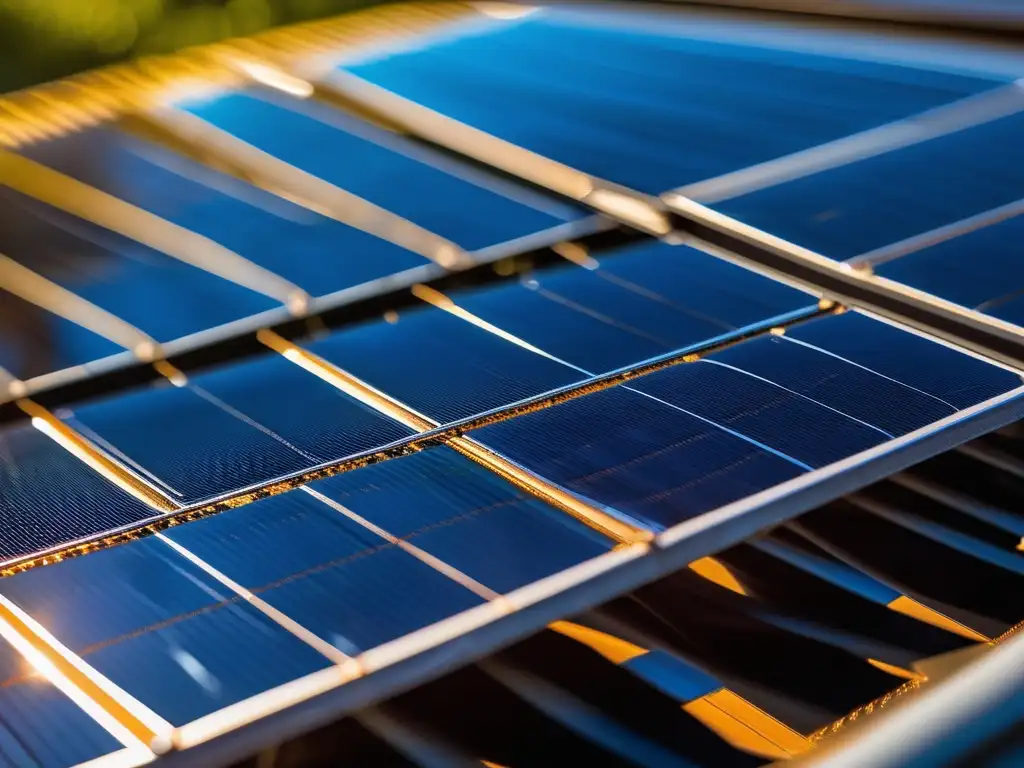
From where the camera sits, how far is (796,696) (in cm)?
404

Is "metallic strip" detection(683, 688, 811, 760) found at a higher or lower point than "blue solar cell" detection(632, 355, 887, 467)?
lower

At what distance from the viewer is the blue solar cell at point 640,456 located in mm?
4438

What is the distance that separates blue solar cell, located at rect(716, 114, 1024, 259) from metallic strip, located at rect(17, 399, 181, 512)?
12.8 feet

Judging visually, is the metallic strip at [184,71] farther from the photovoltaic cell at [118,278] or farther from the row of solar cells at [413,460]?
the row of solar cells at [413,460]

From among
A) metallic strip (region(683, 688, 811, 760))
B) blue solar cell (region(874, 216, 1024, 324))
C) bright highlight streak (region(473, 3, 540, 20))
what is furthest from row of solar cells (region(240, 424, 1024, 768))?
bright highlight streak (region(473, 3, 540, 20))

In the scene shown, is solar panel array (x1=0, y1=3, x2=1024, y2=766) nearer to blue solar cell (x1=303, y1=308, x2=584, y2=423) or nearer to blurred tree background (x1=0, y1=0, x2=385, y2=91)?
blue solar cell (x1=303, y1=308, x2=584, y2=423)

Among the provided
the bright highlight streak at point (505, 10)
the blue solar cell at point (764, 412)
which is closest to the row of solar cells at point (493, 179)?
the bright highlight streak at point (505, 10)

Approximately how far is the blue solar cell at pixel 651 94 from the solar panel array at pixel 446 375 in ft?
0.18

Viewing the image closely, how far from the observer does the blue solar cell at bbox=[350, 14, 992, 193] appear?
834cm

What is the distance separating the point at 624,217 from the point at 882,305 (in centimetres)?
172

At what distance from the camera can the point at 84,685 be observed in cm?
348

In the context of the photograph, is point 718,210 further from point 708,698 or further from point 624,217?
point 708,698

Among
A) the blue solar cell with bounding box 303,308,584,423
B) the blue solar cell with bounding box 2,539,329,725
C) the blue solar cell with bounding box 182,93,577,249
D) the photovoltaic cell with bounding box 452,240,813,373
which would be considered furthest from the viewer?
the blue solar cell with bounding box 182,93,577,249

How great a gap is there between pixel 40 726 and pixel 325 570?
1.01 meters
